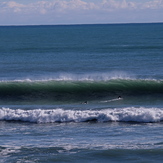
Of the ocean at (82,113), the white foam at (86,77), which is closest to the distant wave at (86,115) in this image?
the ocean at (82,113)

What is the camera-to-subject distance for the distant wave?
848 inches

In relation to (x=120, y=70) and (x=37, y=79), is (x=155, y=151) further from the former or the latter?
(x=120, y=70)

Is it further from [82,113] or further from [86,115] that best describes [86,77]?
[86,115]

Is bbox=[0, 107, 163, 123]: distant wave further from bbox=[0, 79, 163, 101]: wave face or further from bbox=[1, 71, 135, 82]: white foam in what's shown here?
bbox=[1, 71, 135, 82]: white foam

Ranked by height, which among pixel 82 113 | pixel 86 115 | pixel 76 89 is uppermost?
pixel 76 89

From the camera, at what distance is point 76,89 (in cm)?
3116

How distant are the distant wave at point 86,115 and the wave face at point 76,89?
6.44 meters

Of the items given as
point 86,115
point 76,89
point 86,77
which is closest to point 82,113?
point 86,115

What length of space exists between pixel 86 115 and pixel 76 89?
29.8 feet

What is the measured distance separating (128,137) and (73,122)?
13.0ft

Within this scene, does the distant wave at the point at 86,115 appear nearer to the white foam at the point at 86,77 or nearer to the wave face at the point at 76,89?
the wave face at the point at 76,89

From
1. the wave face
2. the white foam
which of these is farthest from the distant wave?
the white foam

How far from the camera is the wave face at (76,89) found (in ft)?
98.3

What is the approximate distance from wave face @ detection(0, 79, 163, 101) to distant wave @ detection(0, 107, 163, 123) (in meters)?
6.44
